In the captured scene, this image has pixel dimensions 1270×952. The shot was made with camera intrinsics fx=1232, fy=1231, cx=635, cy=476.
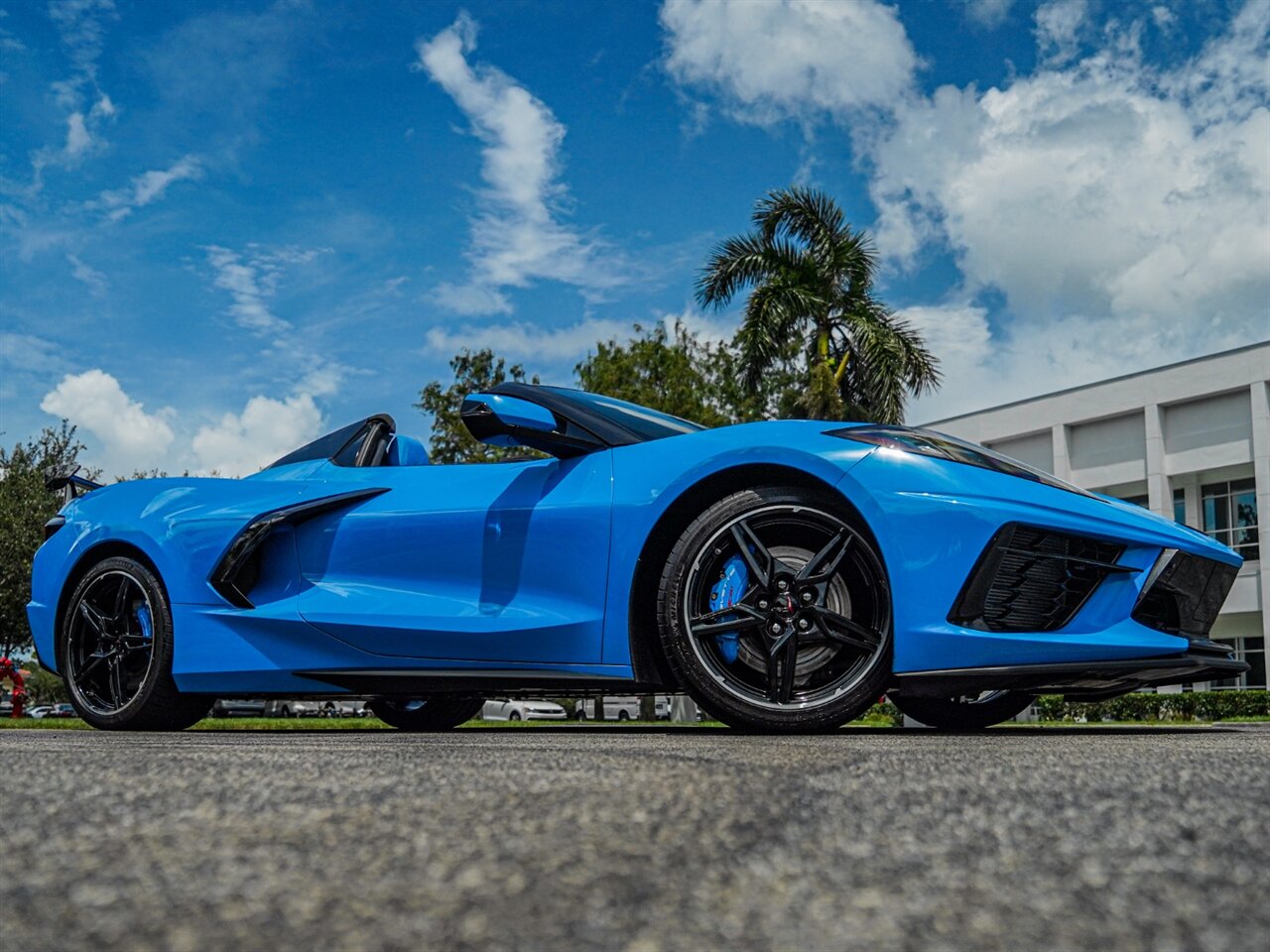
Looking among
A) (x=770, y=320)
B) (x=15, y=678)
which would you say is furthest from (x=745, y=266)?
(x=15, y=678)

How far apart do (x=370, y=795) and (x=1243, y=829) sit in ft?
3.80

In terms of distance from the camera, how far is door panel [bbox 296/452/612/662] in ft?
13.2

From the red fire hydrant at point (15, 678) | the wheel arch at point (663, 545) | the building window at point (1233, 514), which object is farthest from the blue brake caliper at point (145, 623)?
the building window at point (1233, 514)

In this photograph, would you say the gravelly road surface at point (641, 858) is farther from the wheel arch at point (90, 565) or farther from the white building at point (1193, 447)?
the white building at point (1193, 447)

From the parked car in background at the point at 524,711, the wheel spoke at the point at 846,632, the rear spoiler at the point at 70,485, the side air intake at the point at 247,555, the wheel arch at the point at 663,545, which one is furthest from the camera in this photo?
the parked car in background at the point at 524,711

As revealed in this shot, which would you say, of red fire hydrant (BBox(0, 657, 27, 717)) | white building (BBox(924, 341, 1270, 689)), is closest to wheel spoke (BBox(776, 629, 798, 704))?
red fire hydrant (BBox(0, 657, 27, 717))

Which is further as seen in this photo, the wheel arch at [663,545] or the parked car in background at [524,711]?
the parked car in background at [524,711]

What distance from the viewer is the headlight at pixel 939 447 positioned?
12.4 ft

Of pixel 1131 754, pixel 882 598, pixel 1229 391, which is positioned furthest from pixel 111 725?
pixel 1229 391

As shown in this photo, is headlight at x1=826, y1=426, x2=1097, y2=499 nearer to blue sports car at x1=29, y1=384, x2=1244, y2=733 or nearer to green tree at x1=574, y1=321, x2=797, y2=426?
blue sports car at x1=29, y1=384, x2=1244, y2=733

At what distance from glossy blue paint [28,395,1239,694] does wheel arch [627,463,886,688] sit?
0.01 metres

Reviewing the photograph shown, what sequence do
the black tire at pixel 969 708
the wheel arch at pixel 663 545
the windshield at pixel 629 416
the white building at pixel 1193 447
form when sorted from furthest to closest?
the white building at pixel 1193 447 → the black tire at pixel 969 708 → the windshield at pixel 629 416 → the wheel arch at pixel 663 545

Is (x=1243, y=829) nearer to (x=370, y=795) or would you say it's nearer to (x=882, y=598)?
(x=370, y=795)

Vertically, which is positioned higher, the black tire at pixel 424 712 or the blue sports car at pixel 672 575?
the blue sports car at pixel 672 575
